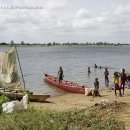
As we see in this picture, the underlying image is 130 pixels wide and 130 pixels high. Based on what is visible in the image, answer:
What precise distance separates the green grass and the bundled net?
976cm

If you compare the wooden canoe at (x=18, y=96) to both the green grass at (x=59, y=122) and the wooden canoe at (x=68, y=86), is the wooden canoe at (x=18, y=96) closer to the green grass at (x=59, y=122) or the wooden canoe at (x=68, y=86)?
the wooden canoe at (x=68, y=86)

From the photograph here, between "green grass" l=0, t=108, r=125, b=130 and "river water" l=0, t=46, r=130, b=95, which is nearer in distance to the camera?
"green grass" l=0, t=108, r=125, b=130

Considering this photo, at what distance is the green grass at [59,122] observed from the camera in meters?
9.99

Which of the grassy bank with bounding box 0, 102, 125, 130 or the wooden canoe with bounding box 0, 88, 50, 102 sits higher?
the grassy bank with bounding box 0, 102, 125, 130

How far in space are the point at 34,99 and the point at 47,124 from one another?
11406mm

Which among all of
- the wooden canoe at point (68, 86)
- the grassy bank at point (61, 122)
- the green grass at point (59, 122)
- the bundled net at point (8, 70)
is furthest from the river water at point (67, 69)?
the green grass at point (59, 122)

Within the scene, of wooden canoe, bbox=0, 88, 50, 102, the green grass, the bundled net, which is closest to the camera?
the green grass

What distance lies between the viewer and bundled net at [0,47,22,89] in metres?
21.2

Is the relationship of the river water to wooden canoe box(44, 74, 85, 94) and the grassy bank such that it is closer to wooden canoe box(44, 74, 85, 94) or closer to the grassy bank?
wooden canoe box(44, 74, 85, 94)

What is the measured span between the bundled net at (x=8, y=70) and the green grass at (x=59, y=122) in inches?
384

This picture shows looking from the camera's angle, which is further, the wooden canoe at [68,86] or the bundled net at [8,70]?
the wooden canoe at [68,86]

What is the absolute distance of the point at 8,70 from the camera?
21219 mm

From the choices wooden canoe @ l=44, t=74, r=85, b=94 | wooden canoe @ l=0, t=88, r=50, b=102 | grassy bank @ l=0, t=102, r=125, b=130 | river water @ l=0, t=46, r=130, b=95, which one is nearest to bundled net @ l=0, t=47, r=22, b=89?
wooden canoe @ l=0, t=88, r=50, b=102

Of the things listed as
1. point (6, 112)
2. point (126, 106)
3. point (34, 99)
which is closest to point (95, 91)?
point (34, 99)
